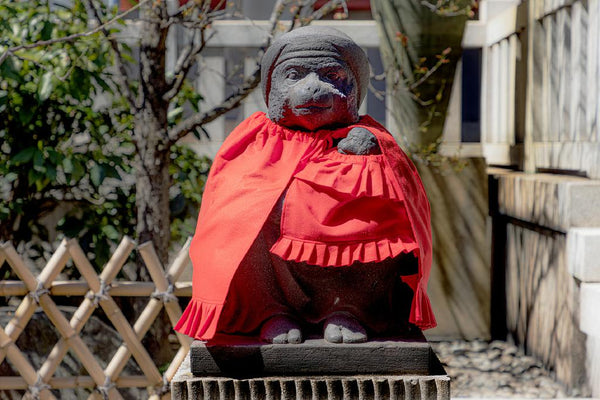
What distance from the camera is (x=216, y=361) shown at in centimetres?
162

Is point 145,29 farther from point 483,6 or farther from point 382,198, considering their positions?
point 483,6

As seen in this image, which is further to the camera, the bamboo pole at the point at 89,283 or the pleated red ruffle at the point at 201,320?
the bamboo pole at the point at 89,283

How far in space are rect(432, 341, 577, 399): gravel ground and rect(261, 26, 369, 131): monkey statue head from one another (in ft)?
6.03

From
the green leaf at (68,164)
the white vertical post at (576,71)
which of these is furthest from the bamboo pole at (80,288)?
the white vertical post at (576,71)

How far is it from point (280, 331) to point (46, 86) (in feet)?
5.83

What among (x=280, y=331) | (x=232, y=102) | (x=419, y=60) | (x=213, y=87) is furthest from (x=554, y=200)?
(x=213, y=87)

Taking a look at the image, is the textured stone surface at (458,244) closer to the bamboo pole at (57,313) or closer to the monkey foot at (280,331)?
the bamboo pole at (57,313)

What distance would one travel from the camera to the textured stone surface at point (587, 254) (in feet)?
8.93

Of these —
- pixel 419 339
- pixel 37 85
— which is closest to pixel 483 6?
pixel 37 85

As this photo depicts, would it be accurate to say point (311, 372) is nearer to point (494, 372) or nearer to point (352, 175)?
point (352, 175)

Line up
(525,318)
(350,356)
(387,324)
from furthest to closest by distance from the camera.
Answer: (525,318) < (387,324) < (350,356)

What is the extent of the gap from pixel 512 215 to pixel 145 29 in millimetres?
1974

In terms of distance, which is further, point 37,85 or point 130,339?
point 37,85

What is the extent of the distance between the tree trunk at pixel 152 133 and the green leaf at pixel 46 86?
1.19 feet
